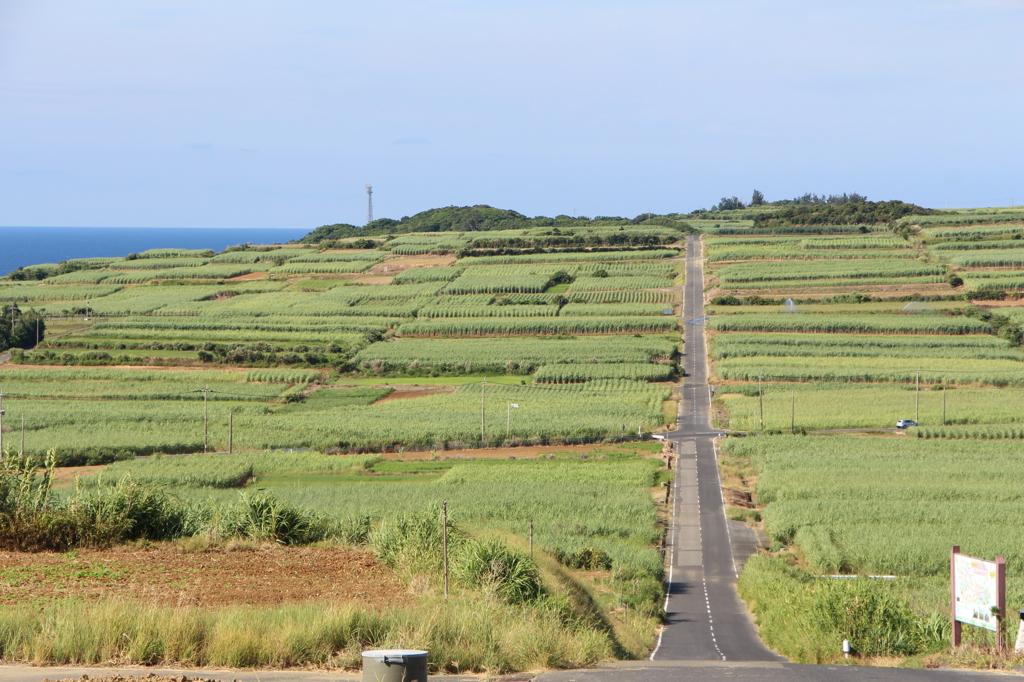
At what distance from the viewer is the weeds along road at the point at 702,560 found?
30.9 m

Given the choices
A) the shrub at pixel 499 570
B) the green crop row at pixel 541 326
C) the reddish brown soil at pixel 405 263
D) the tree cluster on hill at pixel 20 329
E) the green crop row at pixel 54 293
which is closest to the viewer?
the shrub at pixel 499 570

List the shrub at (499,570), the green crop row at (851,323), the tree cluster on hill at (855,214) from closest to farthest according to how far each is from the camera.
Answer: the shrub at (499,570), the green crop row at (851,323), the tree cluster on hill at (855,214)

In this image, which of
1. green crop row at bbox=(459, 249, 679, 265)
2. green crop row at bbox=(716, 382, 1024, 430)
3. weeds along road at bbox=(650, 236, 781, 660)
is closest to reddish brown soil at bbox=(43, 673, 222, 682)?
weeds along road at bbox=(650, 236, 781, 660)

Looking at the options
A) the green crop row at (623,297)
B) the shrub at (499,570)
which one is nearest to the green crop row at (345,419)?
the green crop row at (623,297)

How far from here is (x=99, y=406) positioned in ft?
272

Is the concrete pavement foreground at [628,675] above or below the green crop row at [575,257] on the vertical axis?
below

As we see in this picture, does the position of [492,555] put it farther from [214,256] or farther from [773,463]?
[214,256]

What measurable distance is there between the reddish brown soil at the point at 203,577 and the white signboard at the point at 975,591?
1018 cm

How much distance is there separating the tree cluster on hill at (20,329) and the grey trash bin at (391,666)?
356 ft

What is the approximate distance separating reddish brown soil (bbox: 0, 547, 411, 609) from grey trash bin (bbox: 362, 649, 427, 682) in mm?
5632

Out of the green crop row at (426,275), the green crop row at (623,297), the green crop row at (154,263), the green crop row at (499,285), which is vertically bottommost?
the green crop row at (623,297)

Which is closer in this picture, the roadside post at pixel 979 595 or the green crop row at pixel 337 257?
the roadside post at pixel 979 595

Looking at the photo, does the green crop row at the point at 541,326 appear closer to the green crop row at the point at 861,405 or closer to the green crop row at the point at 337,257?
the green crop row at the point at 861,405

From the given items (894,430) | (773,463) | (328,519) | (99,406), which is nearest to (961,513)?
(773,463)
